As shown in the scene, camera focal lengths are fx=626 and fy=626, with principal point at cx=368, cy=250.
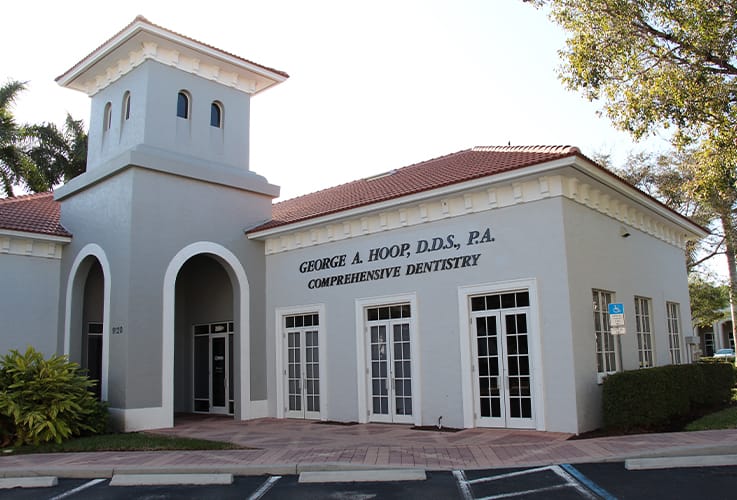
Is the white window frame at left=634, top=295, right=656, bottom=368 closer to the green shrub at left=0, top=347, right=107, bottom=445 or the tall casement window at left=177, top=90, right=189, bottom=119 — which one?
the green shrub at left=0, top=347, right=107, bottom=445

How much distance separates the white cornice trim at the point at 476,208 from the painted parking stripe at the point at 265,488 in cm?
620

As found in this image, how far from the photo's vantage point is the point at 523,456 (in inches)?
339

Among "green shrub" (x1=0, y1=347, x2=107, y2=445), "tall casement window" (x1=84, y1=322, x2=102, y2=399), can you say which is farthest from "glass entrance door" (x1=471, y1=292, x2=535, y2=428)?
"tall casement window" (x1=84, y1=322, x2=102, y2=399)

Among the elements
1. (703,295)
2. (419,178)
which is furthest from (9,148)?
(703,295)

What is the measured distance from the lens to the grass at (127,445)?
1035 centimetres

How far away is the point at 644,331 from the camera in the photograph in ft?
45.9

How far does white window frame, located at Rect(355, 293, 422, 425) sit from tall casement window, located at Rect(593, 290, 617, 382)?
3.33m

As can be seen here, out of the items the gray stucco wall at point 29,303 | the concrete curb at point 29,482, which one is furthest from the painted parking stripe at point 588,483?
the gray stucco wall at point 29,303

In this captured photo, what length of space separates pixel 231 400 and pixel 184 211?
5.03m

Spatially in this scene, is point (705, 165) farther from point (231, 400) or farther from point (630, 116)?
point (231, 400)

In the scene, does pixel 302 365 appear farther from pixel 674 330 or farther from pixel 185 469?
pixel 674 330

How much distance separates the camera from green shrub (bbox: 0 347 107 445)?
11172 mm

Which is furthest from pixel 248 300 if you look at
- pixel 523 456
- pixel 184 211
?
pixel 523 456

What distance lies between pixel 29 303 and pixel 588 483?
13139mm
